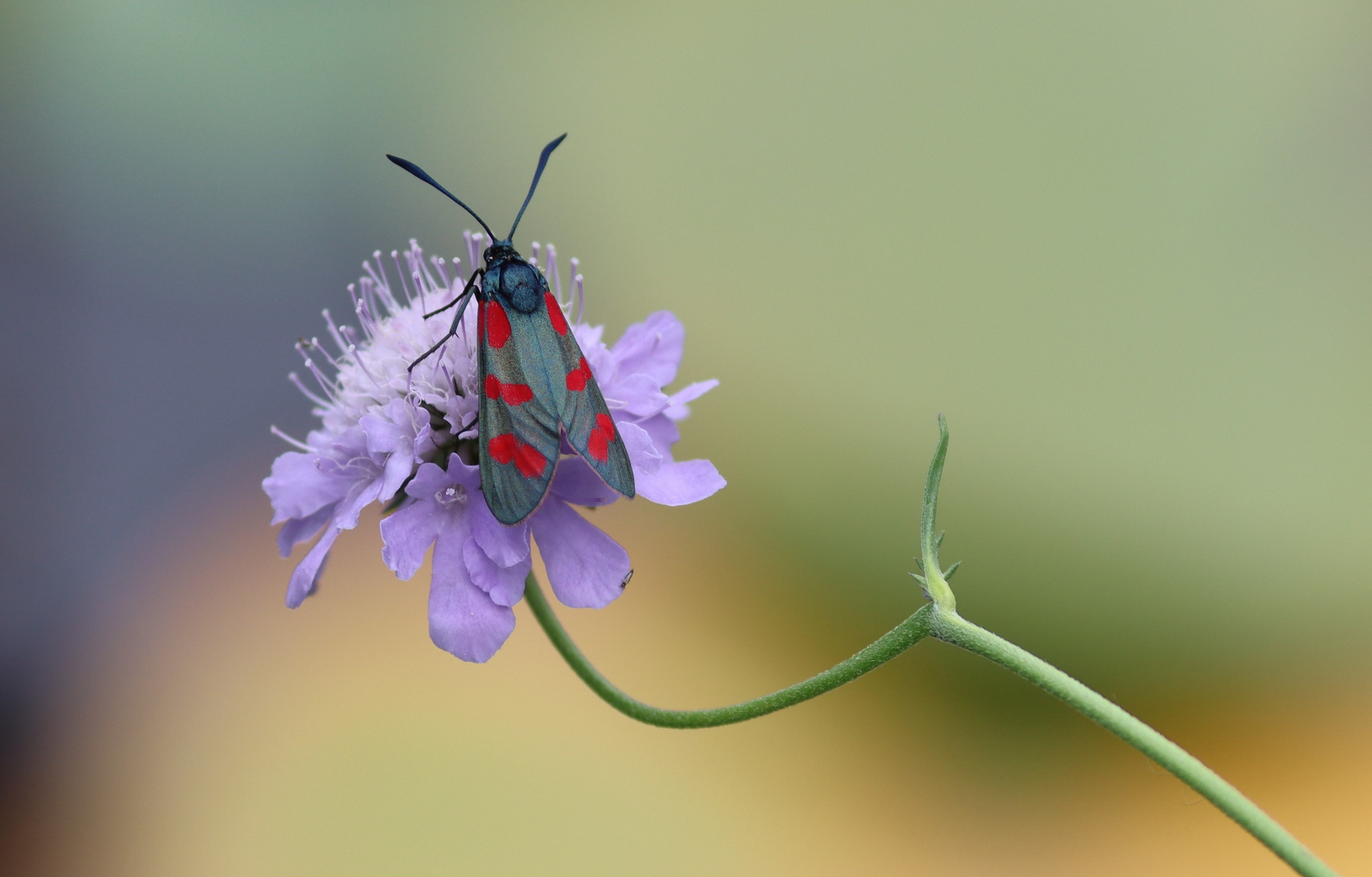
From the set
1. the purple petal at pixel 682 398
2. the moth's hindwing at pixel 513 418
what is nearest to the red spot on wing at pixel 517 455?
the moth's hindwing at pixel 513 418

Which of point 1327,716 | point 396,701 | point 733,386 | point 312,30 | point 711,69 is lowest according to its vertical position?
point 1327,716

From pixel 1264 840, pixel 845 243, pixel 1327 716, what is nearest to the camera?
pixel 1264 840

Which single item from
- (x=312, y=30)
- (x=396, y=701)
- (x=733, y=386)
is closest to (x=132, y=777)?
(x=396, y=701)

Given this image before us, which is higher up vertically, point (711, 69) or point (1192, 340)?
point (711, 69)

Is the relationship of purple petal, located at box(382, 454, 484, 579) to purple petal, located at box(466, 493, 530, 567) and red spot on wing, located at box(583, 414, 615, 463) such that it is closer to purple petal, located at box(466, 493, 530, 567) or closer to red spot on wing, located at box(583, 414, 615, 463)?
purple petal, located at box(466, 493, 530, 567)

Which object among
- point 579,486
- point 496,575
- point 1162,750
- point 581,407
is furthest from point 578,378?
point 1162,750

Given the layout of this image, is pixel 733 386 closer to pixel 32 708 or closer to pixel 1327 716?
pixel 1327 716

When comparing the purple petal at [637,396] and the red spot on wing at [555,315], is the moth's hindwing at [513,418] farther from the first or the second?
the purple petal at [637,396]
